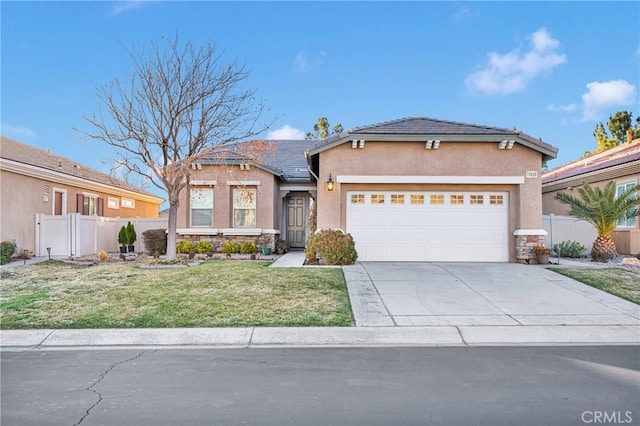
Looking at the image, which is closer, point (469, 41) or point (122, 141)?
point (122, 141)

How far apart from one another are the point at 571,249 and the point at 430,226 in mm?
6071

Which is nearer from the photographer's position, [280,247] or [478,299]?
[478,299]

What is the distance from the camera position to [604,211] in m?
13.5

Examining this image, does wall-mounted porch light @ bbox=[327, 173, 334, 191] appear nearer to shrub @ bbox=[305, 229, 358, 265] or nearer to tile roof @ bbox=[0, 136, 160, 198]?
shrub @ bbox=[305, 229, 358, 265]

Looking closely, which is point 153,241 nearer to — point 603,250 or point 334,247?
point 334,247

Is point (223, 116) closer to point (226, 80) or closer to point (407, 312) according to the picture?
point (226, 80)

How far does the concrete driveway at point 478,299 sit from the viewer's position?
7.15 meters

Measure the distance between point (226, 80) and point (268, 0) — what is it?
292 centimetres

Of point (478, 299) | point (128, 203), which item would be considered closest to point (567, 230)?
point (478, 299)

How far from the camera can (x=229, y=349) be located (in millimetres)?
5828

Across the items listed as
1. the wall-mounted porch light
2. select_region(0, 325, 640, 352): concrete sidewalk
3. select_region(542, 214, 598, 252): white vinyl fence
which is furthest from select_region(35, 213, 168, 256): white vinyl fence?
select_region(542, 214, 598, 252): white vinyl fence

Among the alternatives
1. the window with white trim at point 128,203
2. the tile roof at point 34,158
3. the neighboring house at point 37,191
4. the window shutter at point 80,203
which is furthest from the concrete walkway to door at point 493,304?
the window with white trim at point 128,203

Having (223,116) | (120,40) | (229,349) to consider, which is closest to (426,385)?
(229,349)

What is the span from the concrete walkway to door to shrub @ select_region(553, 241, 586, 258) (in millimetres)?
4588
